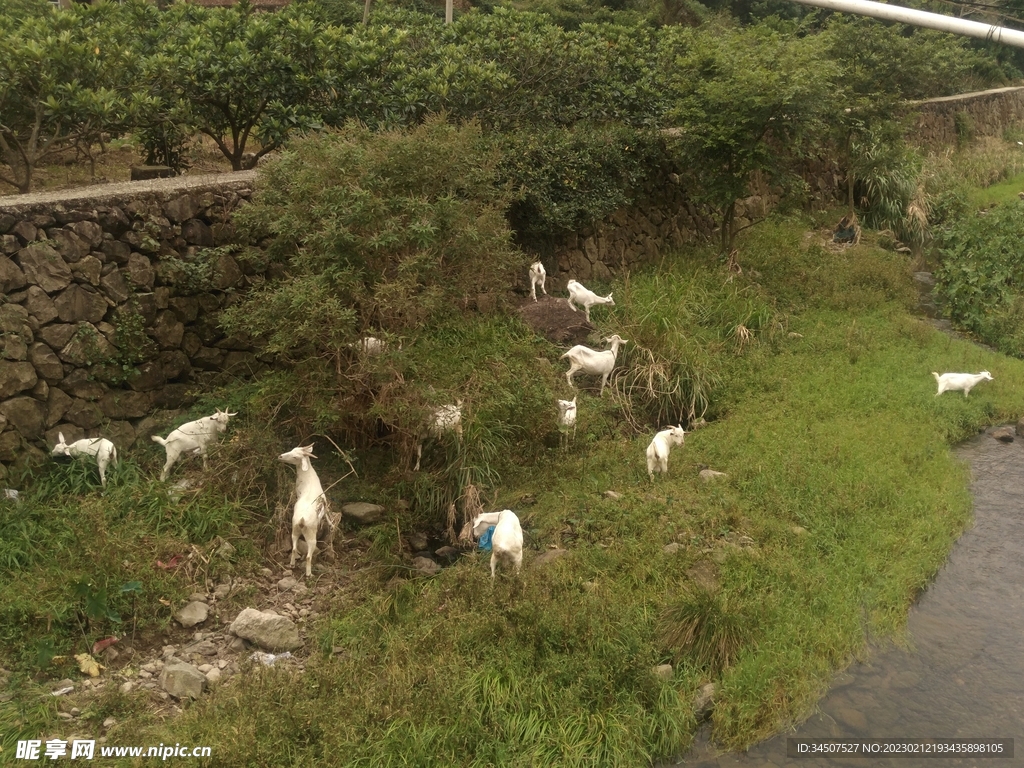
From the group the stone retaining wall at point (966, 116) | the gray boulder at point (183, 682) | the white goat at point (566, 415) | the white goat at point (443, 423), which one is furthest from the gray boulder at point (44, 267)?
the stone retaining wall at point (966, 116)

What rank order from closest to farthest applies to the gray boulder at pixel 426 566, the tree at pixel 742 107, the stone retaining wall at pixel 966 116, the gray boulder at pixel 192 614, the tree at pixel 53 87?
the gray boulder at pixel 192 614 < the gray boulder at pixel 426 566 < the tree at pixel 53 87 < the tree at pixel 742 107 < the stone retaining wall at pixel 966 116

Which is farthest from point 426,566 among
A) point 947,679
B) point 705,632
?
point 947,679

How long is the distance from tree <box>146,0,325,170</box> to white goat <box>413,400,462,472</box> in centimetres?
433

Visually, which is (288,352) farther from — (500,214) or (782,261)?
(782,261)

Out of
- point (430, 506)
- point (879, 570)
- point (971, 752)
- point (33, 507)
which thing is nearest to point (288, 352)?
point (430, 506)

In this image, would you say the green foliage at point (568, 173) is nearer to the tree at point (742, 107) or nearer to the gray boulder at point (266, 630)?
the tree at point (742, 107)

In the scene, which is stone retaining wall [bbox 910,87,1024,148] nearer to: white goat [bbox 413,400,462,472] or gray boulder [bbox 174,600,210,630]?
white goat [bbox 413,400,462,472]

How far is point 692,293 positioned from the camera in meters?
12.1

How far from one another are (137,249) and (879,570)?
707 centimetres

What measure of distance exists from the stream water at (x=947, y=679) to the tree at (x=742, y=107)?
20.5 feet

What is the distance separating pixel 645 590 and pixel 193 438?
401 centimetres

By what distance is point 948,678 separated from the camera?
21.4 feet

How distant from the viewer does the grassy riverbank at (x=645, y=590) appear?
5559mm

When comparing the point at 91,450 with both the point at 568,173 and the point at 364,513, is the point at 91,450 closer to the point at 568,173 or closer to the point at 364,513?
the point at 364,513
